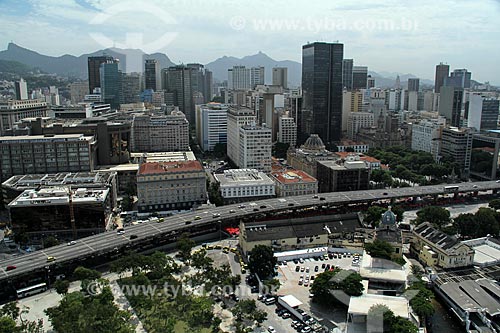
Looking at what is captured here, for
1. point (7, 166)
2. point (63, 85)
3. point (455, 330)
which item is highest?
point (63, 85)

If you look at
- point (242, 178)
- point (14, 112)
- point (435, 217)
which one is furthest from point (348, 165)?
point (14, 112)

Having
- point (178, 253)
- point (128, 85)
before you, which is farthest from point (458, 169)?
point (128, 85)

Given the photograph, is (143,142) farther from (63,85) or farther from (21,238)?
(63,85)

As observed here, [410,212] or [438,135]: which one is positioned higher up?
[438,135]

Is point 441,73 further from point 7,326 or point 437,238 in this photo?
point 7,326

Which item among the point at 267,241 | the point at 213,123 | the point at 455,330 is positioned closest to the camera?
the point at 455,330

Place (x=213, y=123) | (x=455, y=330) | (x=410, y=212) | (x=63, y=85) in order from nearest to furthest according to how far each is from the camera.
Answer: (x=455, y=330)
(x=410, y=212)
(x=213, y=123)
(x=63, y=85)

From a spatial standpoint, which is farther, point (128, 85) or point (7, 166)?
point (128, 85)

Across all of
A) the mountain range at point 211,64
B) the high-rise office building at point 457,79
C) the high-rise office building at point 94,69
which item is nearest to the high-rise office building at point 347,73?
the mountain range at point 211,64

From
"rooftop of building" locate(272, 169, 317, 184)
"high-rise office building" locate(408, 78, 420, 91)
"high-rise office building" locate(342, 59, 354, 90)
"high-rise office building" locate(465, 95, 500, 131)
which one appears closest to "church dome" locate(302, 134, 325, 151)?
"rooftop of building" locate(272, 169, 317, 184)
